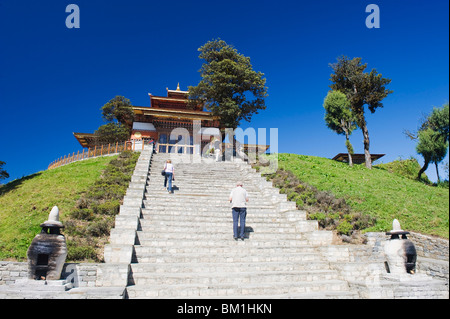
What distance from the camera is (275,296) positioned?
6.07 m

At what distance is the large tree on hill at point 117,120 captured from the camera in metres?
33.1

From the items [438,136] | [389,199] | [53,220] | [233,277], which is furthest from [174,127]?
[438,136]

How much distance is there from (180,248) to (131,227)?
1870mm

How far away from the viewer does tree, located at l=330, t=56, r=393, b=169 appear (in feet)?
76.5

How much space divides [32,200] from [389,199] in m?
15.6

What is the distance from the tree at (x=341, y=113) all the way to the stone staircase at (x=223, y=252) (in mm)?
13781

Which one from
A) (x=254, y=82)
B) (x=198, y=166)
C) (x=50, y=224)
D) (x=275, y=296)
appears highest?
(x=254, y=82)

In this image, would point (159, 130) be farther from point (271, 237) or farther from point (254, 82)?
point (271, 237)

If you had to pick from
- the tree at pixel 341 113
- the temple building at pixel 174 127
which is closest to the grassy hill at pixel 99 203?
the tree at pixel 341 113

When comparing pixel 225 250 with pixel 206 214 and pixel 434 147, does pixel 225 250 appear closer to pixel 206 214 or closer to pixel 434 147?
pixel 206 214

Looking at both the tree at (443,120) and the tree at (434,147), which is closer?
the tree at (443,120)

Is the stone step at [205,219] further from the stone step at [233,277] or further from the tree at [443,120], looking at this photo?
the tree at [443,120]

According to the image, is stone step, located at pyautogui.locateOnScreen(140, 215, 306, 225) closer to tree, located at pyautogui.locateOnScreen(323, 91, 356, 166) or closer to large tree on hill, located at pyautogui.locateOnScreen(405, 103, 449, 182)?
large tree on hill, located at pyautogui.locateOnScreen(405, 103, 449, 182)
